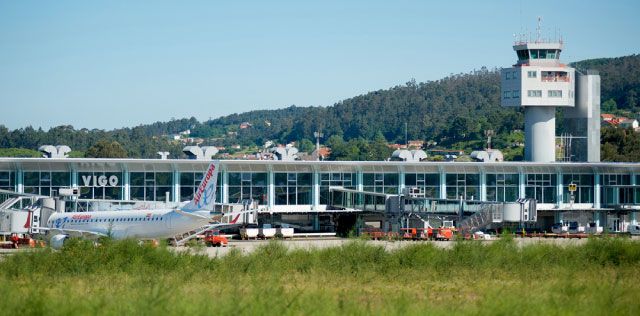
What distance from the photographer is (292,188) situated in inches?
4156

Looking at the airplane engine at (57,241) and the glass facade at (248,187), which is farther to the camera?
the glass facade at (248,187)

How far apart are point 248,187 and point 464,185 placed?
885 inches

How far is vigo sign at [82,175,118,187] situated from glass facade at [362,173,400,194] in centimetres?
2496

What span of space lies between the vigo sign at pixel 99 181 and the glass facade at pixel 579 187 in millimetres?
46424

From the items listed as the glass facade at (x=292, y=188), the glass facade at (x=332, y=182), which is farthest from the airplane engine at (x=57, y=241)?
the glass facade at (x=332, y=182)

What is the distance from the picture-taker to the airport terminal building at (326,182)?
3821 inches

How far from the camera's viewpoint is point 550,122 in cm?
11950

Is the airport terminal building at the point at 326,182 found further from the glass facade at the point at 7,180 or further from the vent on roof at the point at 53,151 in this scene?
the vent on roof at the point at 53,151

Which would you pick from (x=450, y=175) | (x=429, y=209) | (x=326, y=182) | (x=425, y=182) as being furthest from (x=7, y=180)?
(x=450, y=175)

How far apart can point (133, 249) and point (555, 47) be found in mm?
75449

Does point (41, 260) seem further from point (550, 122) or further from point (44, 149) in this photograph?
point (550, 122)

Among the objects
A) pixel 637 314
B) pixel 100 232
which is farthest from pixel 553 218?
pixel 637 314

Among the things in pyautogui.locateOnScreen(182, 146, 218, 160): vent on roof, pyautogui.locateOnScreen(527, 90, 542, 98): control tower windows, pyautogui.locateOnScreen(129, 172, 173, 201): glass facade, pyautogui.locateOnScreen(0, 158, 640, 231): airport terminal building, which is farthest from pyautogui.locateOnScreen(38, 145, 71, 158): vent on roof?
pyautogui.locateOnScreen(527, 90, 542, 98): control tower windows

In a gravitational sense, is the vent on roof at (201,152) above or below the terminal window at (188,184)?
above
